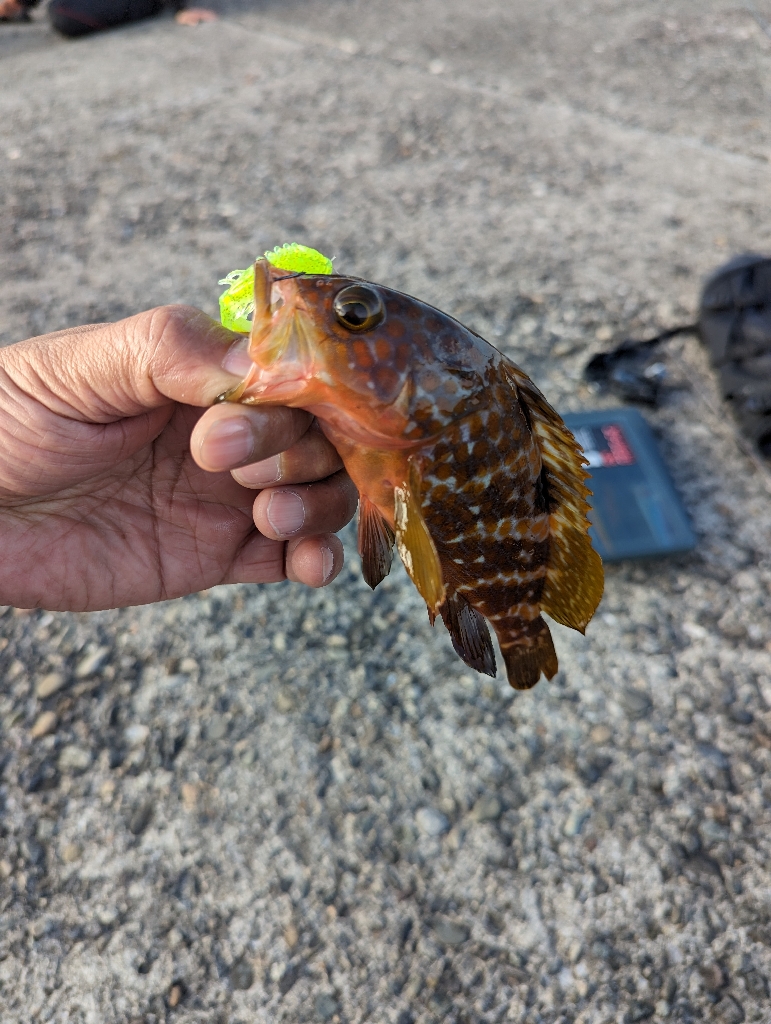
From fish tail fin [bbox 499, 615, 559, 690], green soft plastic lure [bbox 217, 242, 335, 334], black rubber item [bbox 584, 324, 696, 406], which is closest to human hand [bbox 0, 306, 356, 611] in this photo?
green soft plastic lure [bbox 217, 242, 335, 334]

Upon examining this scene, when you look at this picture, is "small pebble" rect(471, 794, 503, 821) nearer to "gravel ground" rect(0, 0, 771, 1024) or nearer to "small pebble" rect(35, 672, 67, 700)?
"gravel ground" rect(0, 0, 771, 1024)

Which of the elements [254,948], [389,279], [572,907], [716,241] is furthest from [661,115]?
[254,948]

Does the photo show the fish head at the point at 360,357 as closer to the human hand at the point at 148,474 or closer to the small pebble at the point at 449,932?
the human hand at the point at 148,474

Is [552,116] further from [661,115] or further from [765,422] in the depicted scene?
[765,422]

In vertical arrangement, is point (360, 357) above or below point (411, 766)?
above

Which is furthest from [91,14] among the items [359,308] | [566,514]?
[566,514]

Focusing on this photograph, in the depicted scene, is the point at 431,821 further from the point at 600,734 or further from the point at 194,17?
the point at 194,17
